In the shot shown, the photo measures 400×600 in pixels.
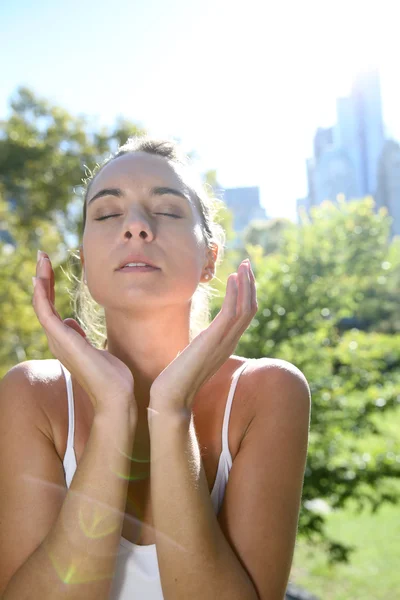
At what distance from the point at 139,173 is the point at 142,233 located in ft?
0.73

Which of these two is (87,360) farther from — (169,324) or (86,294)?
(86,294)

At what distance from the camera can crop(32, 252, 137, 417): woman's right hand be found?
1452 mm

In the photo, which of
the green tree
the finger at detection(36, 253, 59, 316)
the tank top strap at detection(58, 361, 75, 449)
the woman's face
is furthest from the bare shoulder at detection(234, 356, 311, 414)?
the green tree

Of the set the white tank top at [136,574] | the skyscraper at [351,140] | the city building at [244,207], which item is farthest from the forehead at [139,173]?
the skyscraper at [351,140]

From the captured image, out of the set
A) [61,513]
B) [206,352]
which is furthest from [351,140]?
[61,513]

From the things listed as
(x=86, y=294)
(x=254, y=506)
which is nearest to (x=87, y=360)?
(x=254, y=506)

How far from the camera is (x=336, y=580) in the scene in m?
5.83

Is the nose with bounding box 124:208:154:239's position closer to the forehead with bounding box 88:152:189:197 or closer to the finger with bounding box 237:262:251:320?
the forehead with bounding box 88:152:189:197

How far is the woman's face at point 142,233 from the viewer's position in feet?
5.33

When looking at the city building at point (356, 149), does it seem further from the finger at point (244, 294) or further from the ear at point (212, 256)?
the finger at point (244, 294)

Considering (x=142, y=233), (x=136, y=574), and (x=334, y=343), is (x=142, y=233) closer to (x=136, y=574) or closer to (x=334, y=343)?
(x=136, y=574)

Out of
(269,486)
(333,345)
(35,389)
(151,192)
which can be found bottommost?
(333,345)

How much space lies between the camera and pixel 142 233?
1.65m

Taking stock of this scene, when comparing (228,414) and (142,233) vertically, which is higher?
(142,233)
